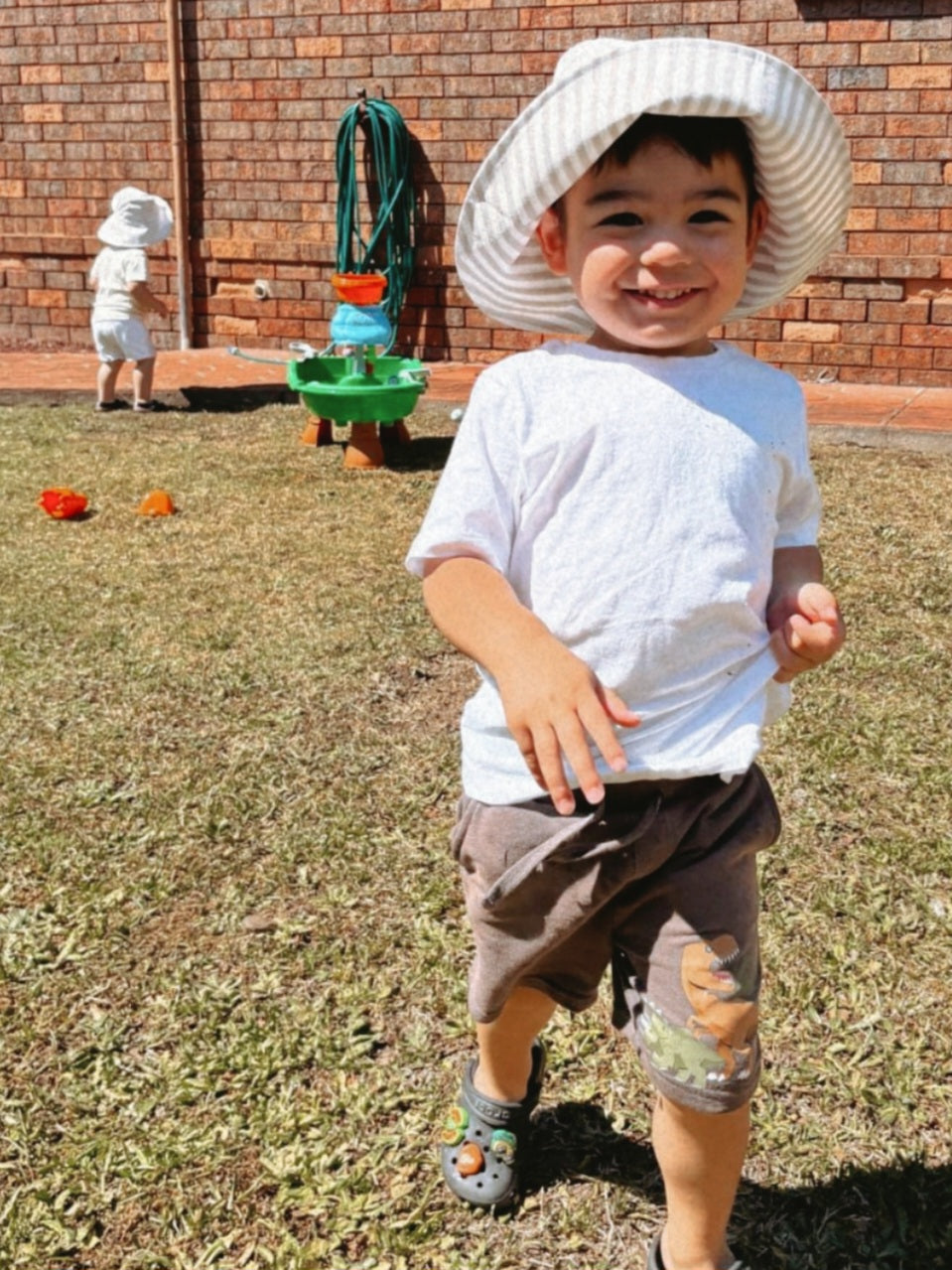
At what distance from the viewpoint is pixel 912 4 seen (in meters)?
8.04

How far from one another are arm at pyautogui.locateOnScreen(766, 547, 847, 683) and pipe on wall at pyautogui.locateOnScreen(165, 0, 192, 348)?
9332 millimetres

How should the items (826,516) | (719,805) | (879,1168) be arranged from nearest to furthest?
(719,805)
(879,1168)
(826,516)

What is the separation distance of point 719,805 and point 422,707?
2.27 meters

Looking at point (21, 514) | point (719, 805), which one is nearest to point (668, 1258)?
point (719, 805)

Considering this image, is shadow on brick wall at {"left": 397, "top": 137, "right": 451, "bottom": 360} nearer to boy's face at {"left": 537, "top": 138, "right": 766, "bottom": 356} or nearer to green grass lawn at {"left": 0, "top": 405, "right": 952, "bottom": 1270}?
green grass lawn at {"left": 0, "top": 405, "right": 952, "bottom": 1270}

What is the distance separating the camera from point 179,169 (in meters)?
10.2

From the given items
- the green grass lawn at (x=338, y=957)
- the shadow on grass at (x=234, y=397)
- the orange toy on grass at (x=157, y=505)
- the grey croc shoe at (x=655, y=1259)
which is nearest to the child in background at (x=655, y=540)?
the grey croc shoe at (x=655, y=1259)

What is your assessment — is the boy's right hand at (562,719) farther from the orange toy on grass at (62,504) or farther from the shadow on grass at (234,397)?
the shadow on grass at (234,397)

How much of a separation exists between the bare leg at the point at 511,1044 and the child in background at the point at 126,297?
23.2ft

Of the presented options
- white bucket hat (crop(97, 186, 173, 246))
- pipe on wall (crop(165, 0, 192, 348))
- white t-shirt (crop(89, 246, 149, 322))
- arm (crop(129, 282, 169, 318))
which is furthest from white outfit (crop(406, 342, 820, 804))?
pipe on wall (crop(165, 0, 192, 348))

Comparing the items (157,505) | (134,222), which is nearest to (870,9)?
(134,222)

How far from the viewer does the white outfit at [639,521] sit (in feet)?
5.40

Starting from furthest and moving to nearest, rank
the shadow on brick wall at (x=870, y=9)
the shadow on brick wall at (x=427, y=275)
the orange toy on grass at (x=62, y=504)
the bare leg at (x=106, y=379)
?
the shadow on brick wall at (x=427, y=275) → the bare leg at (x=106, y=379) → the shadow on brick wall at (x=870, y=9) → the orange toy on grass at (x=62, y=504)

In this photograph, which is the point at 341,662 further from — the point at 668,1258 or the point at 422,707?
the point at 668,1258
